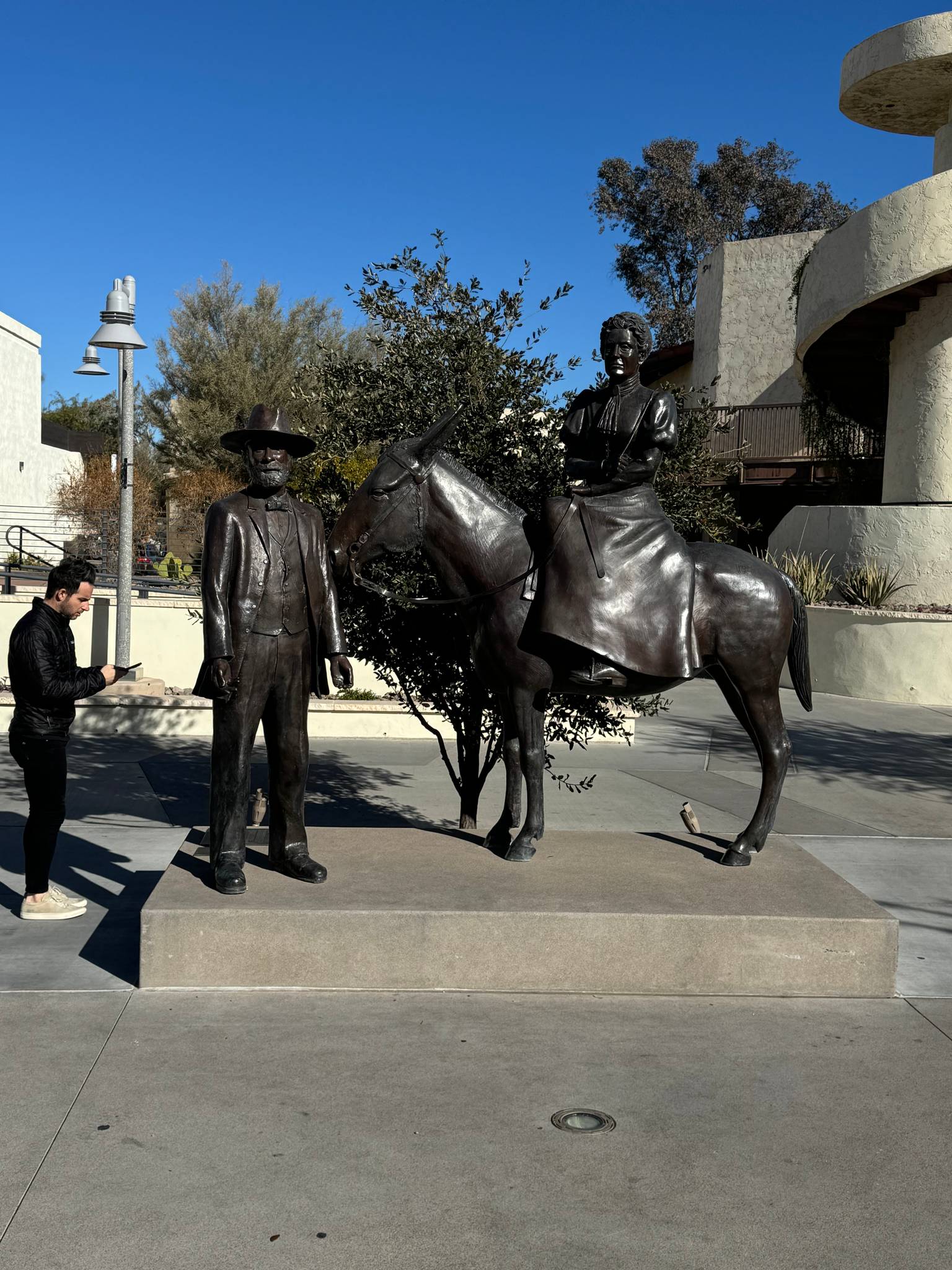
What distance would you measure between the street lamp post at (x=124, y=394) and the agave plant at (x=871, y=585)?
9.73 metres

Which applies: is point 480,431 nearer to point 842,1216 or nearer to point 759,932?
point 759,932

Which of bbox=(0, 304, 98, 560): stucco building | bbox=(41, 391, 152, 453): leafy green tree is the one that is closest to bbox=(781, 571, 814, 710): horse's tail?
bbox=(0, 304, 98, 560): stucco building

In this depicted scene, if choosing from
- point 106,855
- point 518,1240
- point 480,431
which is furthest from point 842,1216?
point 106,855

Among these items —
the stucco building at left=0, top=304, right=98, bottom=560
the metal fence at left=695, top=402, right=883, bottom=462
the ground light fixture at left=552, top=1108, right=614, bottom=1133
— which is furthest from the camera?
→ the stucco building at left=0, top=304, right=98, bottom=560

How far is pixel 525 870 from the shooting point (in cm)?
558

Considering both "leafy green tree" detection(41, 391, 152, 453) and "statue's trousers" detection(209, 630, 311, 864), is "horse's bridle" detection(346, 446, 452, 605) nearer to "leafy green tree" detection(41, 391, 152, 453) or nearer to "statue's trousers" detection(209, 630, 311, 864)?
"statue's trousers" detection(209, 630, 311, 864)

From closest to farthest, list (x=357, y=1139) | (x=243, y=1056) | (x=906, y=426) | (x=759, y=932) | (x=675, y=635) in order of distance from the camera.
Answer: (x=357, y=1139), (x=243, y=1056), (x=759, y=932), (x=675, y=635), (x=906, y=426)

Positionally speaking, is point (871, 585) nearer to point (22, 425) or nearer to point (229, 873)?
point (229, 873)

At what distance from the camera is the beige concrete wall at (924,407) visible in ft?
53.8

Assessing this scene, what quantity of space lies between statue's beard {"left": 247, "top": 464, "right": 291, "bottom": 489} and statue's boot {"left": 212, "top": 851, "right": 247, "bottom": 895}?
1.66 meters

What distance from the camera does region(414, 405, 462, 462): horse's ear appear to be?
17.0 feet

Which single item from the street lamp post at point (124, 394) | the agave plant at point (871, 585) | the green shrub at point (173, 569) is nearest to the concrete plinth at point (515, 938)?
the street lamp post at point (124, 394)

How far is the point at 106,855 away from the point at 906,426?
13.7m

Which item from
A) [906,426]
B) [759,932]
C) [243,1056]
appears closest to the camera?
[243,1056]
